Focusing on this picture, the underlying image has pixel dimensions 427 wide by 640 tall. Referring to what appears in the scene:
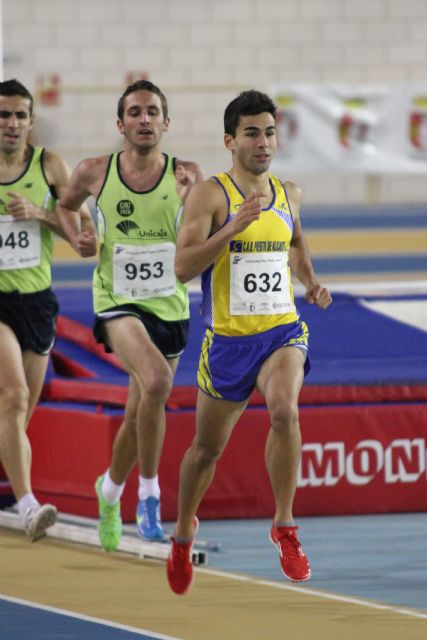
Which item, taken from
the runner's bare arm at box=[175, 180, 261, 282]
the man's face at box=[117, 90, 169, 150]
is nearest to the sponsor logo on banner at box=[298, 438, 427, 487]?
the man's face at box=[117, 90, 169, 150]

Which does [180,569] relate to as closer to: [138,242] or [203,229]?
[203,229]

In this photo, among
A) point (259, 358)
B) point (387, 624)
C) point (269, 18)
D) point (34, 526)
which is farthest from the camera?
point (269, 18)

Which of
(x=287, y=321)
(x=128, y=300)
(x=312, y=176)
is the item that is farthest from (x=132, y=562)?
(x=312, y=176)

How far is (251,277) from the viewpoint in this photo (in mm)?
4969

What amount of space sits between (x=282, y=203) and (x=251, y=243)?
196mm

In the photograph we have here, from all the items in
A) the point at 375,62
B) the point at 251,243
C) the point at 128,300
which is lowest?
the point at 375,62

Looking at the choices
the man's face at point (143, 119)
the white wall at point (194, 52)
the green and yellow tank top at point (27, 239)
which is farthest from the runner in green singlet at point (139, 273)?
the white wall at point (194, 52)

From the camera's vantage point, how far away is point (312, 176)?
18.4 meters

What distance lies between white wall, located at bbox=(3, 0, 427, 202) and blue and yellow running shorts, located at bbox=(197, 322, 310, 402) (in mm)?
12761

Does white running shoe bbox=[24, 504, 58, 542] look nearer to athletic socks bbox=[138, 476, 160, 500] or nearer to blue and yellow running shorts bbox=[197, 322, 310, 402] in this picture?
athletic socks bbox=[138, 476, 160, 500]

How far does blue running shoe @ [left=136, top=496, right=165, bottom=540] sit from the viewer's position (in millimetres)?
5905

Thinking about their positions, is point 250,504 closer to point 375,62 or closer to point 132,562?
point 132,562

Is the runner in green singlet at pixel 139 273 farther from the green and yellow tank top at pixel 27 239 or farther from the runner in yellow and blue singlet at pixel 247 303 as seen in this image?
the runner in yellow and blue singlet at pixel 247 303

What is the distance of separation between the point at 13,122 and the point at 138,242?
702mm
